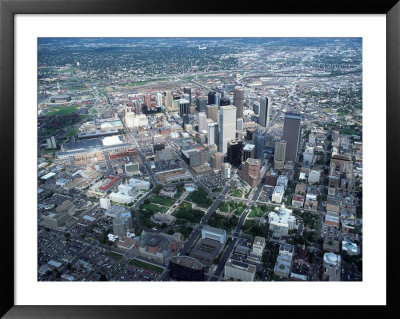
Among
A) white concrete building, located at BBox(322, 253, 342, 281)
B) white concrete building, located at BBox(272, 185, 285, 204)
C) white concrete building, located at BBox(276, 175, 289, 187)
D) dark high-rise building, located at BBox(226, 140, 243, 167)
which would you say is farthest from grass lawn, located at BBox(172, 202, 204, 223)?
white concrete building, located at BBox(322, 253, 342, 281)

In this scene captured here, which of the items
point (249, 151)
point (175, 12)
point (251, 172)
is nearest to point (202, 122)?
point (249, 151)

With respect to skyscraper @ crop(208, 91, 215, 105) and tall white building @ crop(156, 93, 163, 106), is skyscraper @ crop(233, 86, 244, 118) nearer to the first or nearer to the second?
skyscraper @ crop(208, 91, 215, 105)

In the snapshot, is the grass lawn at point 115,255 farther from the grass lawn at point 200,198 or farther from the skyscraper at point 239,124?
the skyscraper at point 239,124

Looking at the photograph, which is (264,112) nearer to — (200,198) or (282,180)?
(282,180)

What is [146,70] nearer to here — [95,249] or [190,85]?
[190,85]

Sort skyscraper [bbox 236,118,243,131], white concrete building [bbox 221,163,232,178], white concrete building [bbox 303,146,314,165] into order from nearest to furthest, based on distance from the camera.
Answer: white concrete building [bbox 221,163,232,178] → white concrete building [bbox 303,146,314,165] → skyscraper [bbox 236,118,243,131]

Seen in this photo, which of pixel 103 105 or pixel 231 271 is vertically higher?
pixel 103 105

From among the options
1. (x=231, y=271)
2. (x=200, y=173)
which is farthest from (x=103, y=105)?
(x=231, y=271)
